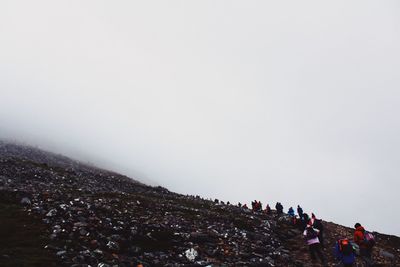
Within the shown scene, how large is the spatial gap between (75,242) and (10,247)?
3285mm

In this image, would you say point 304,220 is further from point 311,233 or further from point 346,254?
point 346,254

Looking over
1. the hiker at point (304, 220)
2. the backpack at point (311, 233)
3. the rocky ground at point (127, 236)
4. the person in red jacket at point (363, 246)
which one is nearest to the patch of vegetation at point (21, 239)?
the rocky ground at point (127, 236)

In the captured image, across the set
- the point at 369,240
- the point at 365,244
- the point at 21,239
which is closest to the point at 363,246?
the point at 365,244

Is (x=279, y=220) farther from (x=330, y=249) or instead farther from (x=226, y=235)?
(x=226, y=235)

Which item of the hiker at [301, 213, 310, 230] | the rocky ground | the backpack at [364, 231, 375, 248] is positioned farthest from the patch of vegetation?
the hiker at [301, 213, 310, 230]

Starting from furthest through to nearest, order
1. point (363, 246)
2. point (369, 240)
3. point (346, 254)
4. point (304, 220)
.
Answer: point (304, 220), point (363, 246), point (369, 240), point (346, 254)

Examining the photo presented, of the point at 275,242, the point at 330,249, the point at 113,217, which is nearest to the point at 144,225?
the point at 113,217

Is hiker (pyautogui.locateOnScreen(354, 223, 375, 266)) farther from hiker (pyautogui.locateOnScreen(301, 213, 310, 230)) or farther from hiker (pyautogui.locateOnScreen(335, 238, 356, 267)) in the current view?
hiker (pyautogui.locateOnScreen(301, 213, 310, 230))

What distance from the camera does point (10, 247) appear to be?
18.4 meters

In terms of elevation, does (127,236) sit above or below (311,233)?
below

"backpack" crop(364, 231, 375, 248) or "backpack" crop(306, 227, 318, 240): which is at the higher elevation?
"backpack" crop(364, 231, 375, 248)

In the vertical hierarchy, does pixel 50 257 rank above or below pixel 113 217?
below

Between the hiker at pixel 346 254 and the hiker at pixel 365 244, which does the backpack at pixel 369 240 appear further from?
the hiker at pixel 346 254

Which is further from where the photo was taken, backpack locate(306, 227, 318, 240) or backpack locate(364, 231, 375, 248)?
backpack locate(306, 227, 318, 240)
